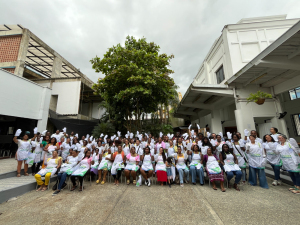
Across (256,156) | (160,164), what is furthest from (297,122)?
(160,164)

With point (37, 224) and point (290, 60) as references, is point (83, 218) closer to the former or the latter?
point (37, 224)

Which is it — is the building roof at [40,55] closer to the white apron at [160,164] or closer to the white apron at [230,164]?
the white apron at [160,164]

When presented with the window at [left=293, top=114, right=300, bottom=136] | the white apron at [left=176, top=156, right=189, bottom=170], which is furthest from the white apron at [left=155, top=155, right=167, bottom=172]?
the window at [left=293, top=114, right=300, bottom=136]

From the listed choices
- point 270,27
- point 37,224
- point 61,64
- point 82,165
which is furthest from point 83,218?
point 61,64

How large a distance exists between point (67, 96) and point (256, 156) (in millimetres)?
14742

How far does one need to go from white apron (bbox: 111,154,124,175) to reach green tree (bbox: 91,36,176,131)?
15.8 ft

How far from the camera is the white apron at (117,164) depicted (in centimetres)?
505

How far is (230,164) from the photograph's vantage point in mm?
4512

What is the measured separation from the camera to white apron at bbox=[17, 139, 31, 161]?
5.14 meters

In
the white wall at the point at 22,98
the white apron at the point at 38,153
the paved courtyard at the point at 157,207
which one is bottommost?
the paved courtyard at the point at 157,207

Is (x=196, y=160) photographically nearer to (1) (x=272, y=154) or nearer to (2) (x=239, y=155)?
(2) (x=239, y=155)

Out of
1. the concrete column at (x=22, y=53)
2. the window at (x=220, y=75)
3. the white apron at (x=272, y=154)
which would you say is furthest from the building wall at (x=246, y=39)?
the concrete column at (x=22, y=53)

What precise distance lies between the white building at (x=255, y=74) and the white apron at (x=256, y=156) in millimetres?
3860

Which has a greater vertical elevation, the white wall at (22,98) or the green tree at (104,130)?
the white wall at (22,98)
